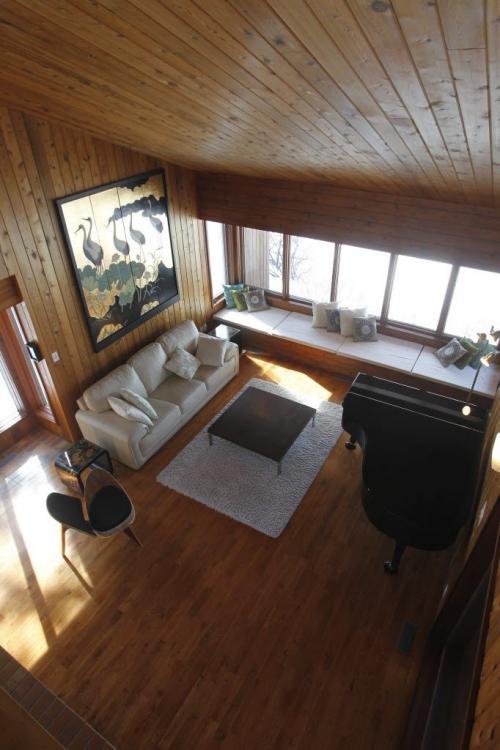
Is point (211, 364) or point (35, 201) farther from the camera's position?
point (211, 364)

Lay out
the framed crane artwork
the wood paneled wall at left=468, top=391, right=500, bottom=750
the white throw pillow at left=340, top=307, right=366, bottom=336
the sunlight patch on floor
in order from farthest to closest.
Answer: the white throw pillow at left=340, top=307, right=366, bottom=336
the framed crane artwork
the sunlight patch on floor
the wood paneled wall at left=468, top=391, right=500, bottom=750

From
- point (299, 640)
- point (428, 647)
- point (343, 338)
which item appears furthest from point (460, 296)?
point (299, 640)

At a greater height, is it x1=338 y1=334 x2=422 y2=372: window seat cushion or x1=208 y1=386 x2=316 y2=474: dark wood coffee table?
x1=338 y1=334 x2=422 y2=372: window seat cushion

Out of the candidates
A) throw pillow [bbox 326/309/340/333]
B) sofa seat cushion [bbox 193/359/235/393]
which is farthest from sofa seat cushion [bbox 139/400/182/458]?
throw pillow [bbox 326/309/340/333]

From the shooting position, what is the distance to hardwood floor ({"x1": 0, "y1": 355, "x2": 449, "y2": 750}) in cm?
323

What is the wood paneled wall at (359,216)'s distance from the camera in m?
4.82

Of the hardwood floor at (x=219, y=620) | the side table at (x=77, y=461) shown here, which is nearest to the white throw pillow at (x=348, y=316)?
the hardwood floor at (x=219, y=620)

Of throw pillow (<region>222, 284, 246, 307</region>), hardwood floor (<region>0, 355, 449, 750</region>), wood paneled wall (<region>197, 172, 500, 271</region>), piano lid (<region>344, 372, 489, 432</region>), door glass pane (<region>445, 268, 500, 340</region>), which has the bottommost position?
hardwood floor (<region>0, 355, 449, 750</region>)

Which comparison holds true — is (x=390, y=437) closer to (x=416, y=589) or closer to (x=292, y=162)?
(x=416, y=589)

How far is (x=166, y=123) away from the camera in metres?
3.50

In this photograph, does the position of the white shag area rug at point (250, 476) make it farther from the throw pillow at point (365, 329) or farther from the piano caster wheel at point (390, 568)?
the throw pillow at point (365, 329)

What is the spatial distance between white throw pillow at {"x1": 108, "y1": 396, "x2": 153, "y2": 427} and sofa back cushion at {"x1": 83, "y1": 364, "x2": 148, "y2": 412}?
5.0 inches

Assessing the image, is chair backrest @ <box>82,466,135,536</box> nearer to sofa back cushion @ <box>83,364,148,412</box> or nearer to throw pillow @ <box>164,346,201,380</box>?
sofa back cushion @ <box>83,364,148,412</box>

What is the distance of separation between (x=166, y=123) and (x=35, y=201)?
5.17 ft
